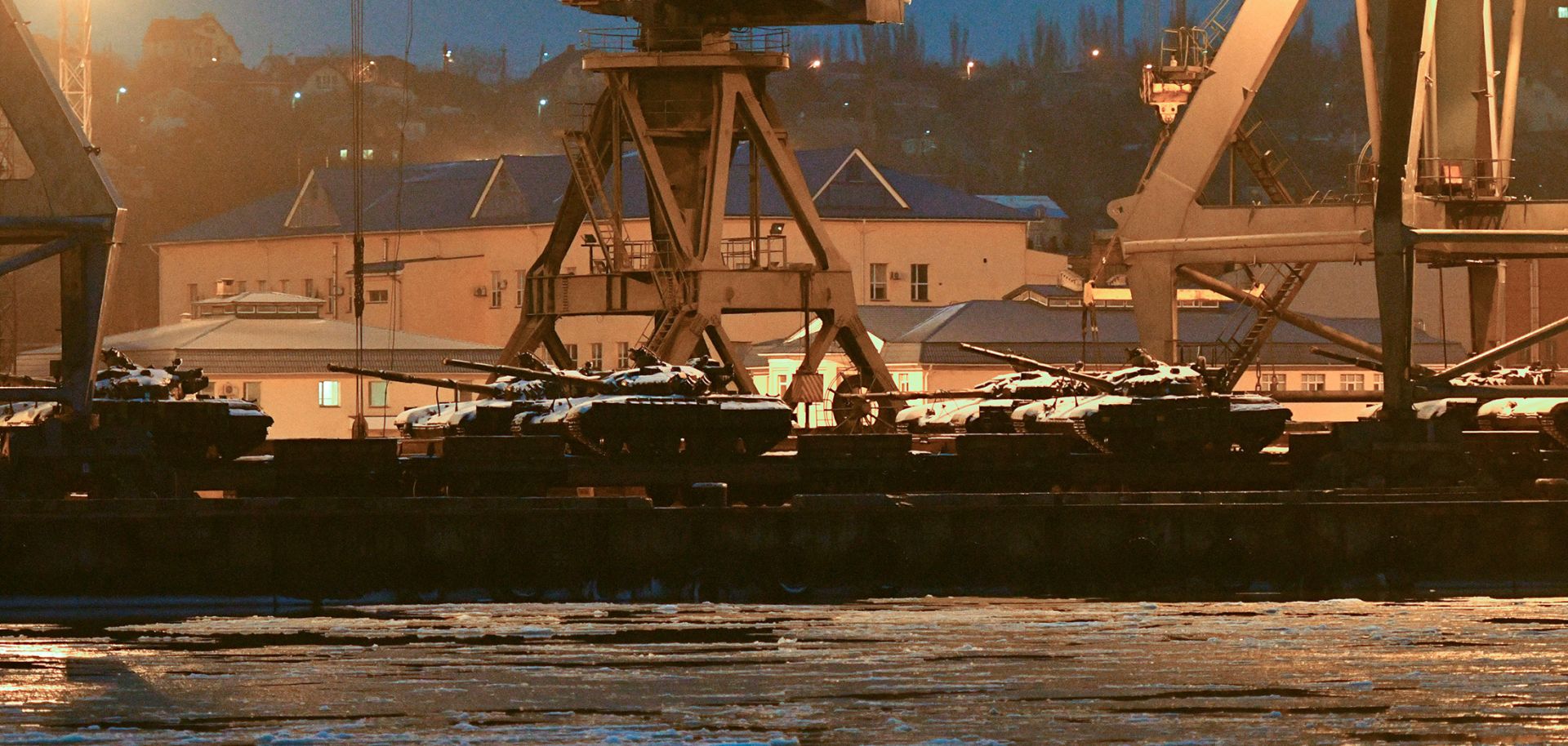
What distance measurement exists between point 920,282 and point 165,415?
56409mm

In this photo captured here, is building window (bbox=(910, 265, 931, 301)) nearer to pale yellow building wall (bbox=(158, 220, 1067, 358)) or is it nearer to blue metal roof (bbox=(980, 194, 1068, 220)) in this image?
pale yellow building wall (bbox=(158, 220, 1067, 358))

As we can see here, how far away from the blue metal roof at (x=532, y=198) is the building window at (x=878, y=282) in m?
1.81

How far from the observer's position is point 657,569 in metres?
31.6

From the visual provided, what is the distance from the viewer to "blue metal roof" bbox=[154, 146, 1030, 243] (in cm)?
9075

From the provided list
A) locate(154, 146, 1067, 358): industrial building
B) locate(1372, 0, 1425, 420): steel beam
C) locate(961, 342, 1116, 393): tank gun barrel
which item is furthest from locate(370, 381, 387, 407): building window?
locate(1372, 0, 1425, 420): steel beam

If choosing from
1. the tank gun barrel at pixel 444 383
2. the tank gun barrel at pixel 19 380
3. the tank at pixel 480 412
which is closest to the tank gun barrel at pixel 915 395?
the tank at pixel 480 412

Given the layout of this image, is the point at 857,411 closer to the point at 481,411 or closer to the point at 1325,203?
the point at 1325,203

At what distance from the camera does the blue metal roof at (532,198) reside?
90.8 metres

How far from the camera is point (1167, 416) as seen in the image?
40.5 meters

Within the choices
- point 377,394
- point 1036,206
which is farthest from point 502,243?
point 1036,206

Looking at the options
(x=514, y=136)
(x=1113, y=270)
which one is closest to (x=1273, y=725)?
(x=1113, y=270)

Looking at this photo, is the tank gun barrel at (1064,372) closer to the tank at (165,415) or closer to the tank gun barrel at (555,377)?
the tank gun barrel at (555,377)

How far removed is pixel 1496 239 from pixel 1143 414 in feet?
19.5

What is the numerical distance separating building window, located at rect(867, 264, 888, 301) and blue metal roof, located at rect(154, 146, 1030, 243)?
181cm
